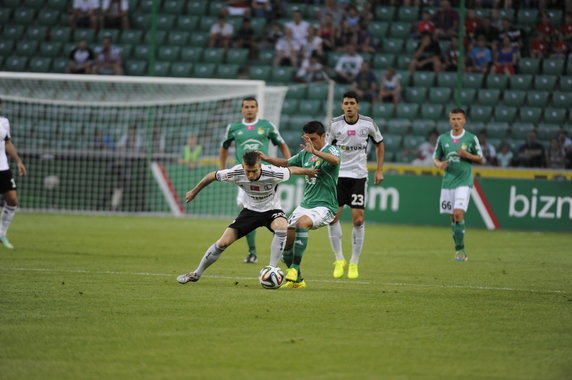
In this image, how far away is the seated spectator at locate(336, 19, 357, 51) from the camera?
82.2 ft

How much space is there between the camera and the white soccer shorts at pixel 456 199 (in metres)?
14.7

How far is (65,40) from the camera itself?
27.1 m

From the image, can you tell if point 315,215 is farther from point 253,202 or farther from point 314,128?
point 314,128

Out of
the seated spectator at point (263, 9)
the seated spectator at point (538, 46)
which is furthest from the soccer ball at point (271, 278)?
the seated spectator at point (263, 9)

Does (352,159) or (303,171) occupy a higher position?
(303,171)

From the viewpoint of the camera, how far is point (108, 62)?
25.8m

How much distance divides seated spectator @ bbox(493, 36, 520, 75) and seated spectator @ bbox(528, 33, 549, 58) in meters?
0.44

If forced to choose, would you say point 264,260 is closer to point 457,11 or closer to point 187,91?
point 187,91

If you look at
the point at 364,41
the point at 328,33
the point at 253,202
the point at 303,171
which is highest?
the point at 328,33

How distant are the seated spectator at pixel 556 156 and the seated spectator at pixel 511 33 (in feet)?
10.3

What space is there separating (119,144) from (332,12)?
708 centimetres

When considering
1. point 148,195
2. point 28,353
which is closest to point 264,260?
point 28,353

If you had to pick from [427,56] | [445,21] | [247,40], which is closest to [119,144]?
[247,40]

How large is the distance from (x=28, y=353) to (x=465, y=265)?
26.4 feet
